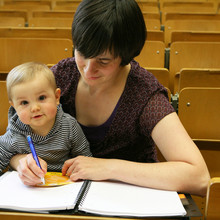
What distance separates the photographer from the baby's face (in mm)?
1047

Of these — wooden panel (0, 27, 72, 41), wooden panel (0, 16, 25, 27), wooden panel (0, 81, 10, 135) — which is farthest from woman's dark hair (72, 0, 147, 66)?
wooden panel (0, 16, 25, 27)

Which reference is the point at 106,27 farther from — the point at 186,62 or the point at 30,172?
the point at 186,62

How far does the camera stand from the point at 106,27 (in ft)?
3.12

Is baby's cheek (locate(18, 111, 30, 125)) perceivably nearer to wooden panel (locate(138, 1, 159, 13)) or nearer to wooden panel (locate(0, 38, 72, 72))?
wooden panel (locate(0, 38, 72, 72))

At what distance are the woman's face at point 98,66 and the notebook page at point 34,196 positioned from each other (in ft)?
1.12

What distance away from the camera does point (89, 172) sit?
97 centimetres

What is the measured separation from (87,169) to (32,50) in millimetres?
1509

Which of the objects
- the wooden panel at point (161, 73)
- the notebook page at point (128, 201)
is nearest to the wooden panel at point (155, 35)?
the wooden panel at point (161, 73)

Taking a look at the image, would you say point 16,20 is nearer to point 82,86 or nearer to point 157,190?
point 82,86

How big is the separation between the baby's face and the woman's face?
14 centimetres

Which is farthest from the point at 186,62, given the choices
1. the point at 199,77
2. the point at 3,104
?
the point at 3,104

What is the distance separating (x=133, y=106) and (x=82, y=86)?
233 millimetres

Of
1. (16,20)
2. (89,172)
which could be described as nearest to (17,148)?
(89,172)

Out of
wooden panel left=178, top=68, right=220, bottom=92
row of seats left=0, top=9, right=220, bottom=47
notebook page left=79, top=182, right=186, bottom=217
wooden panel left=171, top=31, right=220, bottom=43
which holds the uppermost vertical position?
row of seats left=0, top=9, right=220, bottom=47
